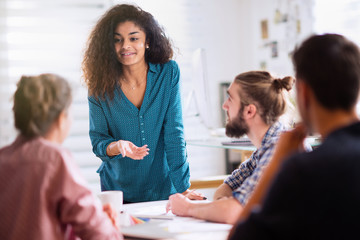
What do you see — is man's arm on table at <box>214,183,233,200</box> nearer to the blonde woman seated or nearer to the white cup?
the white cup

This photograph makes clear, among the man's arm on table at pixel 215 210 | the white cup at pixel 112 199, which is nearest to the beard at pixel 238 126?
the man's arm on table at pixel 215 210

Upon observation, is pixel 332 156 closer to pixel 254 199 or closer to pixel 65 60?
pixel 254 199

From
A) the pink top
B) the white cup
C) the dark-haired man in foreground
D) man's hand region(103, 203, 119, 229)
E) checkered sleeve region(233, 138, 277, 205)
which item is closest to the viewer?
the dark-haired man in foreground

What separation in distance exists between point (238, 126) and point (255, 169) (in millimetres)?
247

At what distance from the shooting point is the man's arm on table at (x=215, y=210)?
1421 millimetres

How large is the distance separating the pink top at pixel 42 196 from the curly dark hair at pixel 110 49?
99 centimetres

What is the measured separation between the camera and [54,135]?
1179mm

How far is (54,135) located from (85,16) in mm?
3160

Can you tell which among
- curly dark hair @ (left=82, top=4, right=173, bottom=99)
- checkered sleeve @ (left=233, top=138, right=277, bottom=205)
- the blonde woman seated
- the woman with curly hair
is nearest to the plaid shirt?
checkered sleeve @ (left=233, top=138, right=277, bottom=205)

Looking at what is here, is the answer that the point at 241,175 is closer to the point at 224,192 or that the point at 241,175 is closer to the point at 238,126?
the point at 224,192

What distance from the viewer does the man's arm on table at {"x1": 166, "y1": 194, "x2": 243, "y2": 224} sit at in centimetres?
142

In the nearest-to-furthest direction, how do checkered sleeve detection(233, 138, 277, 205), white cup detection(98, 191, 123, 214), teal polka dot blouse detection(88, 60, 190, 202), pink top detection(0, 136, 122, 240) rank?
pink top detection(0, 136, 122, 240) < checkered sleeve detection(233, 138, 277, 205) < white cup detection(98, 191, 123, 214) < teal polka dot blouse detection(88, 60, 190, 202)

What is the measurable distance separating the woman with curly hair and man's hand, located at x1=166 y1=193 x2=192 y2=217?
46 cm

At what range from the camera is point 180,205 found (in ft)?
5.10
